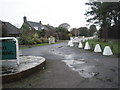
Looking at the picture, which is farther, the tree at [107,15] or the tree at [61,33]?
the tree at [61,33]

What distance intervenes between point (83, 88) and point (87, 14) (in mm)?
28459

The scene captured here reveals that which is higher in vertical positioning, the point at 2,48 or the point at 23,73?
the point at 2,48

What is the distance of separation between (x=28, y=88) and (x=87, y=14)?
28774 millimetres

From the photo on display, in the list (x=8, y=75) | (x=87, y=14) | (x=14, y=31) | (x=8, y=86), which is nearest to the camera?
(x=8, y=86)

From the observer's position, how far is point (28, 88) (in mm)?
4141

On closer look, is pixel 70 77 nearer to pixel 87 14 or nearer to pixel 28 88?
pixel 28 88

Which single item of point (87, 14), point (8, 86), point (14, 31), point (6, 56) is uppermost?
point (87, 14)

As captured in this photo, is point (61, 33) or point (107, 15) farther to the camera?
point (61, 33)

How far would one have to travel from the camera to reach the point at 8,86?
173 inches

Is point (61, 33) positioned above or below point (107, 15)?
below

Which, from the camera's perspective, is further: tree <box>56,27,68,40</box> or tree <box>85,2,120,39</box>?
tree <box>56,27,68,40</box>

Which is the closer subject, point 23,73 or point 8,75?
point 8,75

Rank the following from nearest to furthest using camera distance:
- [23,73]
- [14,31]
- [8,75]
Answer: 1. [8,75]
2. [23,73]
3. [14,31]

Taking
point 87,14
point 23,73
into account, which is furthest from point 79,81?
point 87,14
